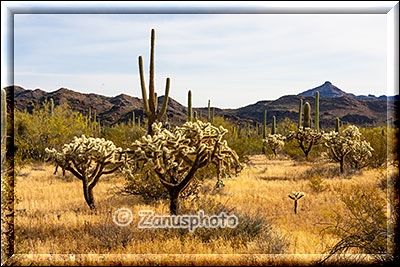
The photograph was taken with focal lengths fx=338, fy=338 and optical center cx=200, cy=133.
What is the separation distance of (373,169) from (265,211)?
10438 mm

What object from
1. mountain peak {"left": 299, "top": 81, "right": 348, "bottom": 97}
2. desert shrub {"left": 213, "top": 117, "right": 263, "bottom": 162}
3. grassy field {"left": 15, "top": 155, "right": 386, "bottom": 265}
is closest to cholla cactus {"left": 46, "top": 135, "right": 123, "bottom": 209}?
grassy field {"left": 15, "top": 155, "right": 386, "bottom": 265}

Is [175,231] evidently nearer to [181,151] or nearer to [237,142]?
[181,151]

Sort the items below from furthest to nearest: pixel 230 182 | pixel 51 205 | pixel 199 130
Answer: pixel 230 182, pixel 51 205, pixel 199 130

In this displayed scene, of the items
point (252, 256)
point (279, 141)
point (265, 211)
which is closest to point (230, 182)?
point (265, 211)

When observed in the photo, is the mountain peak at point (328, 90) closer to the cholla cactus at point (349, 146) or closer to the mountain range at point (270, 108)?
the mountain range at point (270, 108)

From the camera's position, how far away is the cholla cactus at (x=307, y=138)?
917 inches

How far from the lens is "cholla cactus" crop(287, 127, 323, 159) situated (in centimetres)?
2328

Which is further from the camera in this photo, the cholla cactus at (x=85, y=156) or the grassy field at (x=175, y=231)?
the cholla cactus at (x=85, y=156)

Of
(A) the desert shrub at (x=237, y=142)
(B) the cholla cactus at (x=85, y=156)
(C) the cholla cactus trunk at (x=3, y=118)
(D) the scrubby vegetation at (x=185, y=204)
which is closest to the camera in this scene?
(C) the cholla cactus trunk at (x=3, y=118)

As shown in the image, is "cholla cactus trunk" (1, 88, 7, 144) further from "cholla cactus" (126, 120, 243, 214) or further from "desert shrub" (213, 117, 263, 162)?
"desert shrub" (213, 117, 263, 162)

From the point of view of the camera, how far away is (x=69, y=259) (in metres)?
5.37

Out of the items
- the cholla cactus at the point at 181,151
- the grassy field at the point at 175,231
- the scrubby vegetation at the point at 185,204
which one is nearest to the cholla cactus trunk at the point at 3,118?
the grassy field at the point at 175,231

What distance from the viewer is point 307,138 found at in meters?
23.6

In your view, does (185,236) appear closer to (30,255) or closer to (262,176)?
(30,255)
